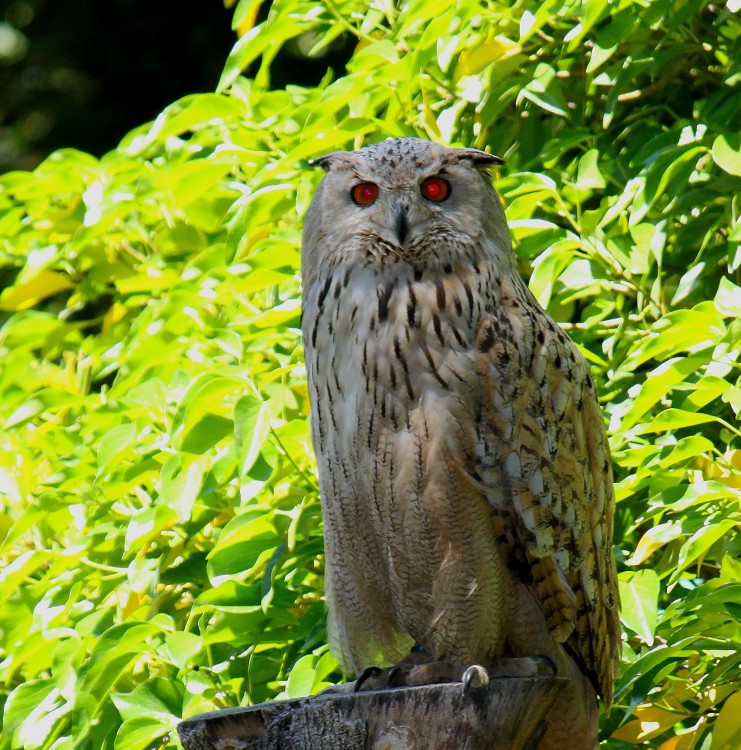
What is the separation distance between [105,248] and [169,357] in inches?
31.9

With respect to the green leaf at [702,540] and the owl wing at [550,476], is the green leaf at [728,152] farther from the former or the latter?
the green leaf at [702,540]

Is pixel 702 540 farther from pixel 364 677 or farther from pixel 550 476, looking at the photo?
pixel 364 677

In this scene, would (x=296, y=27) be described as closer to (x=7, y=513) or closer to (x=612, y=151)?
(x=612, y=151)

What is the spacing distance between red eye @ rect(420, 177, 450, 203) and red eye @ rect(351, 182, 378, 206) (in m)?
0.09

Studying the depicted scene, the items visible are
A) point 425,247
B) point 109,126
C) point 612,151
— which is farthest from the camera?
point 109,126

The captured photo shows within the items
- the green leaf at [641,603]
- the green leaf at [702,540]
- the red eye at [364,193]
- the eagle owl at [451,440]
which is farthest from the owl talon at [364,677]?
the red eye at [364,193]

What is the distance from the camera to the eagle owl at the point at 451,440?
79.5 inches

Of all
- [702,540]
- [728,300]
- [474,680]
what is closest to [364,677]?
[474,680]

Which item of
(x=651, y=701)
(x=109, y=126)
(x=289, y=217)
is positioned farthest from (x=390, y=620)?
(x=109, y=126)

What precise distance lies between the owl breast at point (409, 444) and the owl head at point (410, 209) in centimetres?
4

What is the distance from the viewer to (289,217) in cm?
309

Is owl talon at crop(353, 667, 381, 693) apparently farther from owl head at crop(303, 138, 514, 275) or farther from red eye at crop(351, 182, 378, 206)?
red eye at crop(351, 182, 378, 206)

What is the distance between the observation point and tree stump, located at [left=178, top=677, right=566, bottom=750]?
156cm

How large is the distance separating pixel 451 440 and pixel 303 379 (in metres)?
0.76
